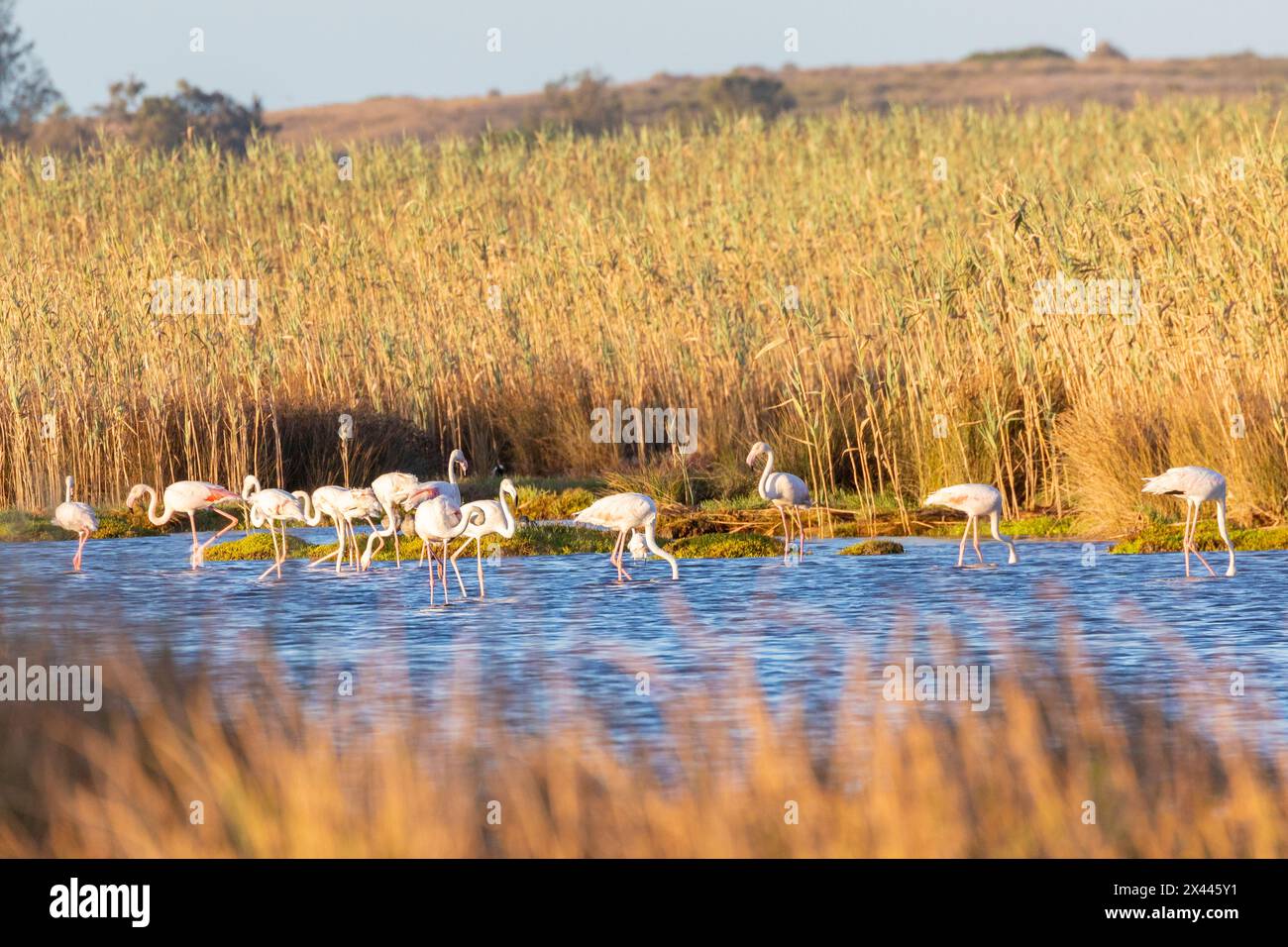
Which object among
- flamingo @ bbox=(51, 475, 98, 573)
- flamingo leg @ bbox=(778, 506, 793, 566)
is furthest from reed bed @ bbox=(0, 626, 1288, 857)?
flamingo @ bbox=(51, 475, 98, 573)

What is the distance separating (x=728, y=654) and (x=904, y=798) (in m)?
3.72

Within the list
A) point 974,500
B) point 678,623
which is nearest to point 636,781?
point 678,623

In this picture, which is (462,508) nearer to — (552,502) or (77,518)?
(77,518)

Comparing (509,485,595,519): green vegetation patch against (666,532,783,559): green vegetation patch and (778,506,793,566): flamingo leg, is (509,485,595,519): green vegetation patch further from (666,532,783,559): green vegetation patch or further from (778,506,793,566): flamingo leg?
(778,506,793,566): flamingo leg

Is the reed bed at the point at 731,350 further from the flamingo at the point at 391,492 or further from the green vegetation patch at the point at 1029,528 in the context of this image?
the flamingo at the point at 391,492

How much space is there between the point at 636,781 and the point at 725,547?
7965 millimetres

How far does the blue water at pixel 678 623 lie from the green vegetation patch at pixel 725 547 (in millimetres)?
360

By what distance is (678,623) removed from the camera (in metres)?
11.0

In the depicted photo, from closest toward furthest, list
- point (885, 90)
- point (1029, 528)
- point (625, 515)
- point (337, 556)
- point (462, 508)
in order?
point (462, 508)
point (625, 515)
point (337, 556)
point (1029, 528)
point (885, 90)

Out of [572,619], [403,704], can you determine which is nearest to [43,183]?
[572,619]

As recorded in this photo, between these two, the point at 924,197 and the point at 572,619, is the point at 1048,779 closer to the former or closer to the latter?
the point at 572,619

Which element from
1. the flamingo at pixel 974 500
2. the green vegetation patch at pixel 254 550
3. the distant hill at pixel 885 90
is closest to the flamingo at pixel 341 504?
the green vegetation patch at pixel 254 550

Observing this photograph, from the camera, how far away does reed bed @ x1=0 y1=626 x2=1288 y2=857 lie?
575 centimetres

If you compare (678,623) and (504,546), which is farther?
(504,546)
